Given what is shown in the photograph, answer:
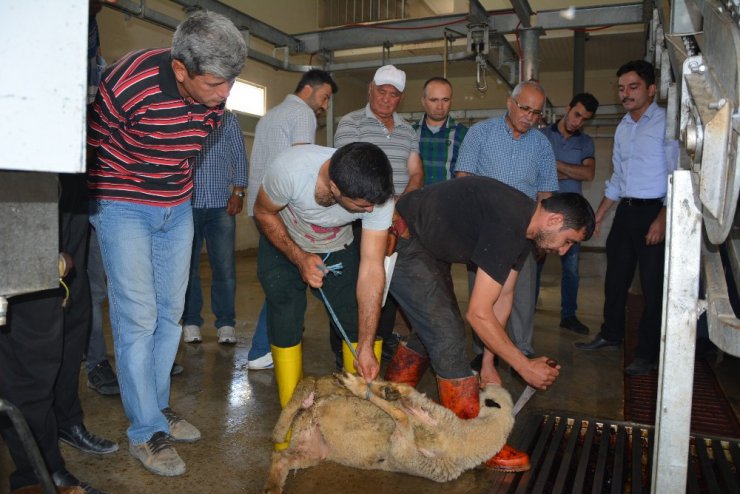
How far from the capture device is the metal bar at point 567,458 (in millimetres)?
2301

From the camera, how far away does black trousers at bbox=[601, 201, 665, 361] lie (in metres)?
3.77

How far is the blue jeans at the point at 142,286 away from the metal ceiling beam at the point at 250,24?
9.22 ft

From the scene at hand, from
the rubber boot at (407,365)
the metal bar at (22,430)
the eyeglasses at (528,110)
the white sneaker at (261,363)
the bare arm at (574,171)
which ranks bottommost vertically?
the white sneaker at (261,363)

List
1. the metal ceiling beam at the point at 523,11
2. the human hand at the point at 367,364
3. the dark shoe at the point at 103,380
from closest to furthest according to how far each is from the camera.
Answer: the human hand at the point at 367,364 → the dark shoe at the point at 103,380 → the metal ceiling beam at the point at 523,11

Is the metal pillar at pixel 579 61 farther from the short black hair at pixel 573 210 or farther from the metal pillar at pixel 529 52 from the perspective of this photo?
the short black hair at pixel 573 210

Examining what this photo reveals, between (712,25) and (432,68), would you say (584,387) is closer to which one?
(712,25)

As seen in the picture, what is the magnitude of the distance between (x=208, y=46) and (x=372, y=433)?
58.5 inches

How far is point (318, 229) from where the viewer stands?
2.69 m

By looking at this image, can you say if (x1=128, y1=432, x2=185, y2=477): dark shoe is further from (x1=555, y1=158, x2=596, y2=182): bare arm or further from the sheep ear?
(x1=555, y1=158, x2=596, y2=182): bare arm

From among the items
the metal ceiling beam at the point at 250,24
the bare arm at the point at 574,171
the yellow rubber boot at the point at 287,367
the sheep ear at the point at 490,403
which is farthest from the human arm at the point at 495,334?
the metal ceiling beam at the point at 250,24

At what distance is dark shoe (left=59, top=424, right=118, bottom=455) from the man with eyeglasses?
230 centimetres

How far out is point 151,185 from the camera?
231cm

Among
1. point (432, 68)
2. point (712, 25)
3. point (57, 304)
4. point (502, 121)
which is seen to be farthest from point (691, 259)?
point (432, 68)

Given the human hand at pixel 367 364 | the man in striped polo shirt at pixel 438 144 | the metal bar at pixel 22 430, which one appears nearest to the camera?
the metal bar at pixel 22 430
